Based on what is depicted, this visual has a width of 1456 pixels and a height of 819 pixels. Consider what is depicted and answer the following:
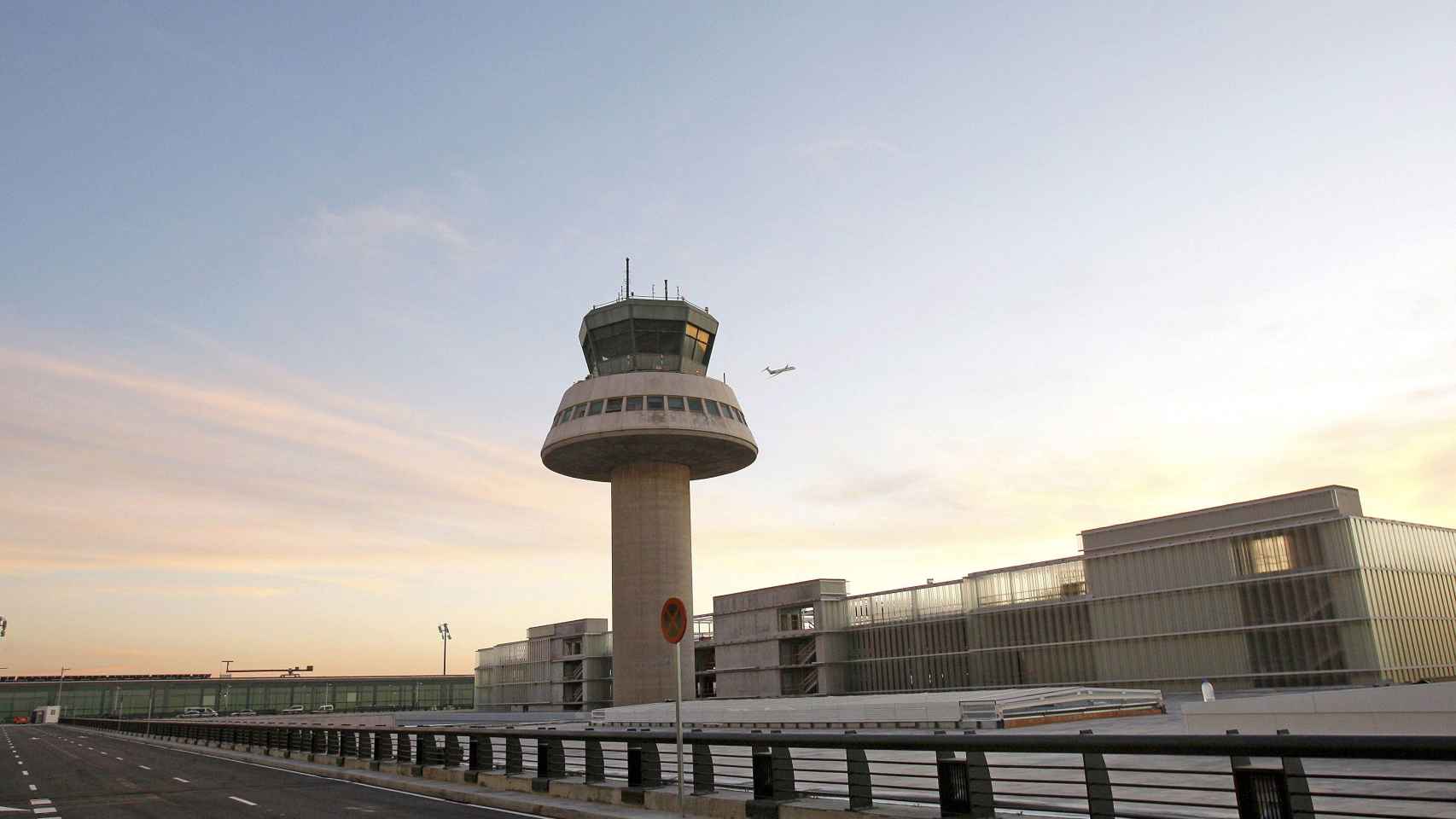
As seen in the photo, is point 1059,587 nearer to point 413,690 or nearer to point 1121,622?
point 1121,622

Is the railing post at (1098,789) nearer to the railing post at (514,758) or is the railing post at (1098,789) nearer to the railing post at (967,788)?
the railing post at (967,788)

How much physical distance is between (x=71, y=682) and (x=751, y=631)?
144660 mm

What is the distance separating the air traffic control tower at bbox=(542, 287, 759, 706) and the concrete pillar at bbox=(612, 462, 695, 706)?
58 mm

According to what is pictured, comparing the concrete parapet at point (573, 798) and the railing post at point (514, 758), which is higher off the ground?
the railing post at point (514, 758)

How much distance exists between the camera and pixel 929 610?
7362 centimetres

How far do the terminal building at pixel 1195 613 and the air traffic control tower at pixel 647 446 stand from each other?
17.0 m

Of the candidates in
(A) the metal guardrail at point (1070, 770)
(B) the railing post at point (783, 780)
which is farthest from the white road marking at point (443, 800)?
(B) the railing post at point (783, 780)

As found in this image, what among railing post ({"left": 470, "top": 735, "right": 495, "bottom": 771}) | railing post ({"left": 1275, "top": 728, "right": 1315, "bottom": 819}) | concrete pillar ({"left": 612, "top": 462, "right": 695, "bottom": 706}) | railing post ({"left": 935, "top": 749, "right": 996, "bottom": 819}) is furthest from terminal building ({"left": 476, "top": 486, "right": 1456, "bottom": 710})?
railing post ({"left": 1275, "top": 728, "right": 1315, "bottom": 819})

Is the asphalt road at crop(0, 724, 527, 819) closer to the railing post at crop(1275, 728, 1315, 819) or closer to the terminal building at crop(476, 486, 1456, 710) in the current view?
the railing post at crop(1275, 728, 1315, 819)

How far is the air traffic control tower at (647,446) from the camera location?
65.5 m

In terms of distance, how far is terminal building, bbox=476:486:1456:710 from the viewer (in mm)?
49406

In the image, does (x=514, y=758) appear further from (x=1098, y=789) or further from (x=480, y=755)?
(x=1098, y=789)

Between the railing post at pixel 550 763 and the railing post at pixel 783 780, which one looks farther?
the railing post at pixel 550 763

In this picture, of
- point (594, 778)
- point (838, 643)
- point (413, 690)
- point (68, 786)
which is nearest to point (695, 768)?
point (594, 778)
